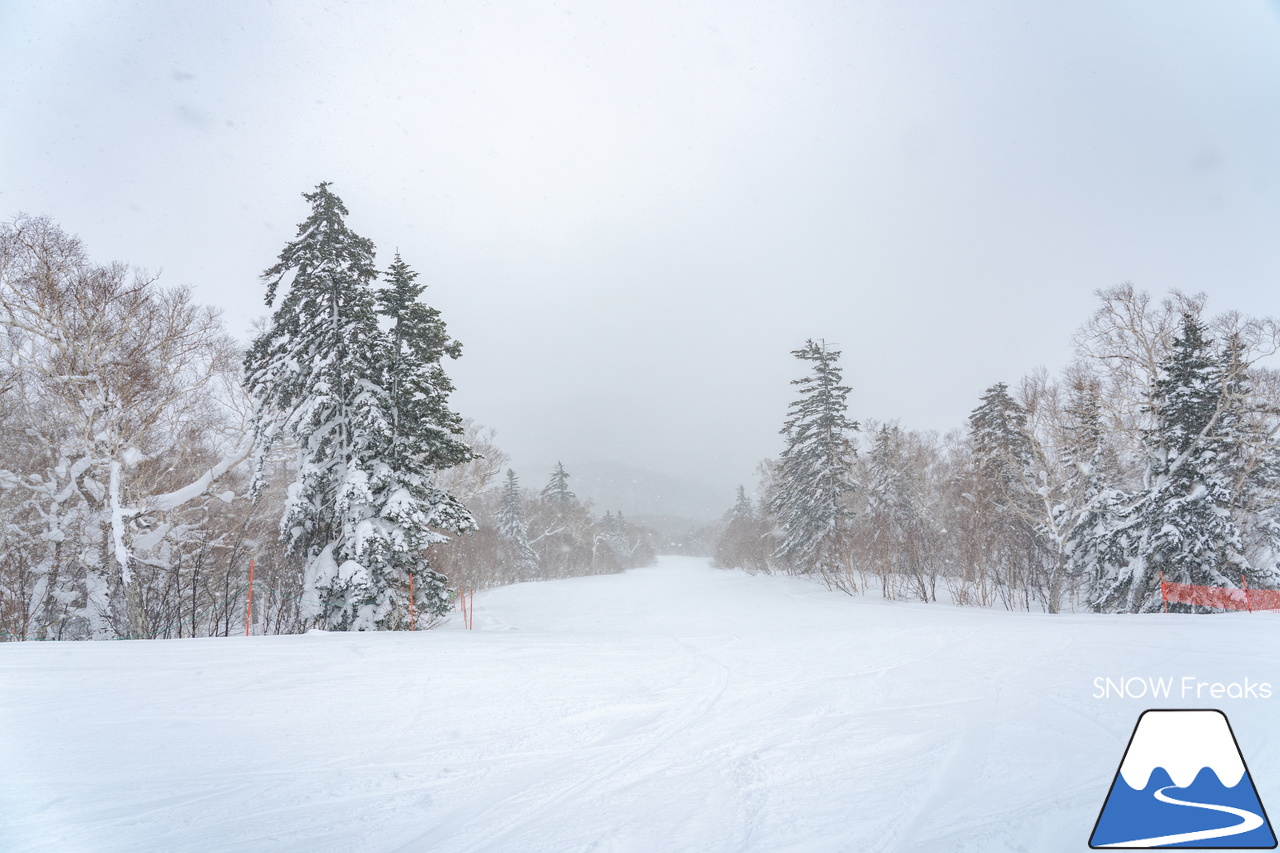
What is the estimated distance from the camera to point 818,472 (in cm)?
2469

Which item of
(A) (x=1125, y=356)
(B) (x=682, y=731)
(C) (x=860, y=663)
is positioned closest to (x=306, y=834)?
(B) (x=682, y=731)

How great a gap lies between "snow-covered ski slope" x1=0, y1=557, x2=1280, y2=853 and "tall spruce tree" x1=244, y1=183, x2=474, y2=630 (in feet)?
11.9

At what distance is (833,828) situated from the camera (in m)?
2.77

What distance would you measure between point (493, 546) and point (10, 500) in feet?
83.7

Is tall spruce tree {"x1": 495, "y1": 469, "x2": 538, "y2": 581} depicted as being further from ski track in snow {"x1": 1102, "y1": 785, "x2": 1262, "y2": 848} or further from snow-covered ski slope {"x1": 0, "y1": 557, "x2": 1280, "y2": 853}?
ski track in snow {"x1": 1102, "y1": 785, "x2": 1262, "y2": 848}

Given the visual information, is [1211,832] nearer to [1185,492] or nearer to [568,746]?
[568,746]

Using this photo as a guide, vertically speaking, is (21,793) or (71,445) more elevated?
(71,445)

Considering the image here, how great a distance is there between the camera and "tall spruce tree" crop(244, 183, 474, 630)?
422 inches

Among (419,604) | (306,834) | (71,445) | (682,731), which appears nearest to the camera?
(306,834)

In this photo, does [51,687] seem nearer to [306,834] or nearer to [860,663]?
[306,834]

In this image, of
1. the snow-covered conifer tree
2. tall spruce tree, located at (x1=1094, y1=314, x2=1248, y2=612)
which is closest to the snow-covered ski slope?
tall spruce tree, located at (x1=1094, y1=314, x2=1248, y2=612)

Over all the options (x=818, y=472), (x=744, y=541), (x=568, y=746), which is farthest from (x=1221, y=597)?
(x=744, y=541)

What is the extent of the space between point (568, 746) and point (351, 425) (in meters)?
9.59

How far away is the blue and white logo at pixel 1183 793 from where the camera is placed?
7.45 ft
